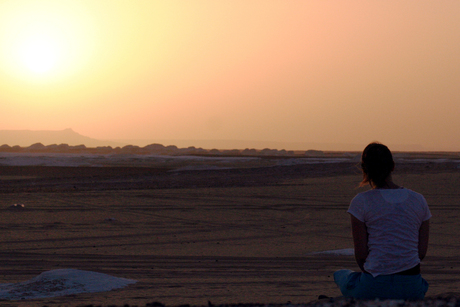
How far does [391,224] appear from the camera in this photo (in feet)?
12.6

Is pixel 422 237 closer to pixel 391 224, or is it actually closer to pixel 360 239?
pixel 391 224

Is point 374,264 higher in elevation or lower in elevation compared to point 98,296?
higher

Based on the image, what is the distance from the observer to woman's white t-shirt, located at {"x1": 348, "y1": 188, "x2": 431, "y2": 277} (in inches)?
151

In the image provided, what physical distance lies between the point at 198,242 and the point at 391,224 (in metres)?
7.17

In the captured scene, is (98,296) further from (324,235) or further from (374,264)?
(324,235)

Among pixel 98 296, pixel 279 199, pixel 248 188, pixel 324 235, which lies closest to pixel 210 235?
pixel 324 235

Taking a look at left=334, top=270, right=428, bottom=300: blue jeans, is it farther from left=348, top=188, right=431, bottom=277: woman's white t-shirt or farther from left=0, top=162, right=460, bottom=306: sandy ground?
left=0, top=162, right=460, bottom=306: sandy ground

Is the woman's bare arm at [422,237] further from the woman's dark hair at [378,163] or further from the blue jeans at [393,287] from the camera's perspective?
the woman's dark hair at [378,163]

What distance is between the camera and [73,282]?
6812 millimetres

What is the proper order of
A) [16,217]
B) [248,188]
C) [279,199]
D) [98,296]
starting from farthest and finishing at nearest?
[248,188] < [279,199] < [16,217] < [98,296]

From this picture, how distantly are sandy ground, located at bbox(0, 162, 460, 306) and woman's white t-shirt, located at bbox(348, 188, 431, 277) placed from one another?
198cm

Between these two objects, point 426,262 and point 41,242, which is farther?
point 41,242

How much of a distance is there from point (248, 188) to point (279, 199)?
4.09 meters

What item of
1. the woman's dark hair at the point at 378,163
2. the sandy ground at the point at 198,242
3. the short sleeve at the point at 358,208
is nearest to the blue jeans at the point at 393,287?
the short sleeve at the point at 358,208
